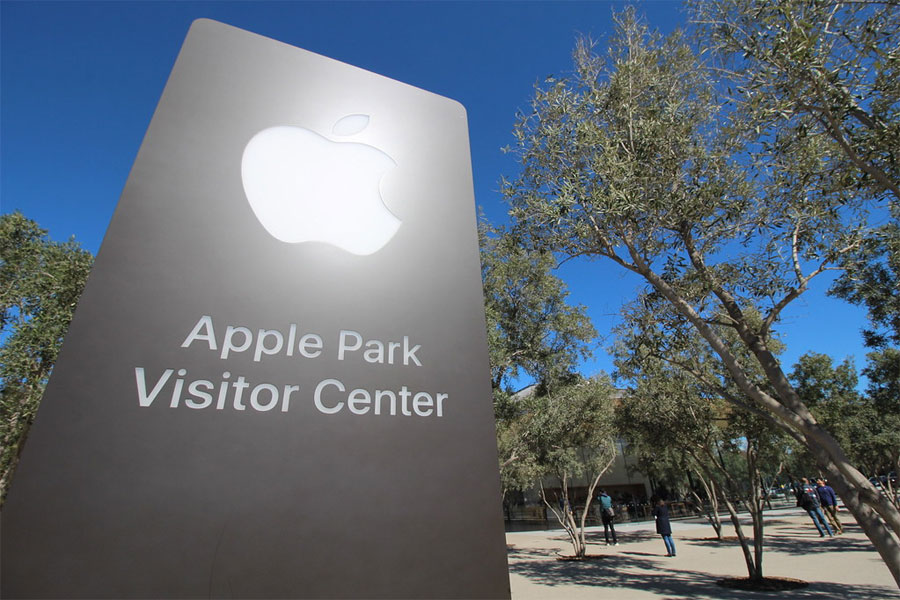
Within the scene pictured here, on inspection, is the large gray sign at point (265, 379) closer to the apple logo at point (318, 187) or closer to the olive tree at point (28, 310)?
the apple logo at point (318, 187)

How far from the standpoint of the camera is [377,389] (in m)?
1.88

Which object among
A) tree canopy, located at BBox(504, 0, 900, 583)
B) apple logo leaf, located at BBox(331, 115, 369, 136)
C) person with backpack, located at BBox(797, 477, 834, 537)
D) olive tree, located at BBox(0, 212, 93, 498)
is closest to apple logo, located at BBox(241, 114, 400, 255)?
apple logo leaf, located at BBox(331, 115, 369, 136)

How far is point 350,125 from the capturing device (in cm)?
240

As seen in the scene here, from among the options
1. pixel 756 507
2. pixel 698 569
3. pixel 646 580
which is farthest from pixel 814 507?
pixel 646 580

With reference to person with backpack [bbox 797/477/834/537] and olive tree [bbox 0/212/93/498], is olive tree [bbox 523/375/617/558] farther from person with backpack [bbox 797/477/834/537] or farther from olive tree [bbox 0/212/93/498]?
olive tree [bbox 0/212/93/498]

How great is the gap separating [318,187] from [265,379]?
0.98 metres

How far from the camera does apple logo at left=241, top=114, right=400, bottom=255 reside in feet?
6.58

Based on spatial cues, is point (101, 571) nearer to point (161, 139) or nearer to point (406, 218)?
point (161, 139)

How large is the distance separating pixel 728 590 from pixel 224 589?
1010 centimetres

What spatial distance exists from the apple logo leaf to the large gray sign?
0.05 feet

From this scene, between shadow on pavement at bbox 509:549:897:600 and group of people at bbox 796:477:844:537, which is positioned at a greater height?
group of people at bbox 796:477:844:537

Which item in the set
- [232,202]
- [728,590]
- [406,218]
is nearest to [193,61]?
[232,202]

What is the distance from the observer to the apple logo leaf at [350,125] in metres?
2.35

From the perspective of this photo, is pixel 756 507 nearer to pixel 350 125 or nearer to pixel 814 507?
pixel 814 507
